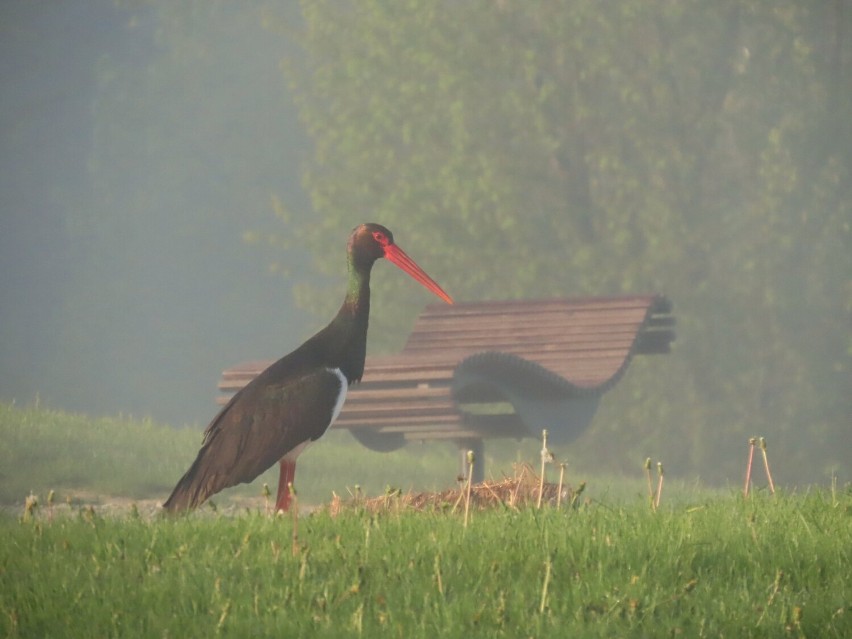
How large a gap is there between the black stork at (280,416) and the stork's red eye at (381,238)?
80cm

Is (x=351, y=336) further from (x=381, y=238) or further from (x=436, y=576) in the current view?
(x=436, y=576)

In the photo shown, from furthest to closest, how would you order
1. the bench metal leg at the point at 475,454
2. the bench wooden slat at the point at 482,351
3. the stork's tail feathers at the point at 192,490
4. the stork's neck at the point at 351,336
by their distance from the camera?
the bench metal leg at the point at 475,454
the bench wooden slat at the point at 482,351
the stork's neck at the point at 351,336
the stork's tail feathers at the point at 192,490

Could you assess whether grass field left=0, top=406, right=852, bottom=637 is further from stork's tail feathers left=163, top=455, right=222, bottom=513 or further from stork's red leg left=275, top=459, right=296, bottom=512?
stork's red leg left=275, top=459, right=296, bottom=512

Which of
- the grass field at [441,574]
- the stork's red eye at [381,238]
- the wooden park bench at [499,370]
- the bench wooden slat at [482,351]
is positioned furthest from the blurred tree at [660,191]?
the grass field at [441,574]

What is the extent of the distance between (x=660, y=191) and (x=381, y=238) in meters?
14.0

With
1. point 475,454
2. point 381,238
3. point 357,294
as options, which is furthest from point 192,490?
point 475,454

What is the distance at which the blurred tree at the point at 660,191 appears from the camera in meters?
23.1

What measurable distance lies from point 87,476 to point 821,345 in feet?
39.2

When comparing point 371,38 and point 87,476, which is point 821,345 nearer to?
point 371,38

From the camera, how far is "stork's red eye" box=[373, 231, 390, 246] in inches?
402

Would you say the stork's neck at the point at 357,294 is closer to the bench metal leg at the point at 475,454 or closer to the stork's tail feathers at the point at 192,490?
the stork's tail feathers at the point at 192,490

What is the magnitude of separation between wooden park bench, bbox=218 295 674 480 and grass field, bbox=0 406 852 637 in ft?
17.2

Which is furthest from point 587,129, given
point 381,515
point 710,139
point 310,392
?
point 381,515

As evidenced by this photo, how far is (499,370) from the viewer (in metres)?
13.4
